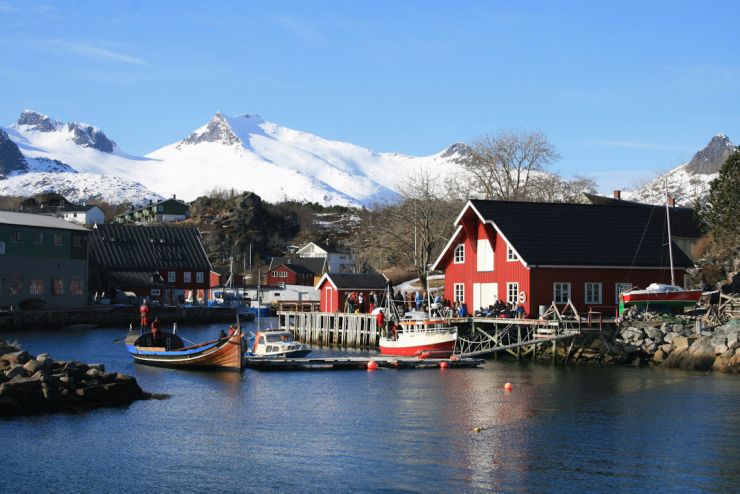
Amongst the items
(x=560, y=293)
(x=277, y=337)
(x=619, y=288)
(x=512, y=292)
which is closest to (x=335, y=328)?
(x=277, y=337)

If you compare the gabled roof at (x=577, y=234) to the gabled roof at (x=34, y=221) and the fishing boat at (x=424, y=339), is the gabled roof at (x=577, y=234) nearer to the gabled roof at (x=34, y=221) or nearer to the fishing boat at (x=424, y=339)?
the fishing boat at (x=424, y=339)

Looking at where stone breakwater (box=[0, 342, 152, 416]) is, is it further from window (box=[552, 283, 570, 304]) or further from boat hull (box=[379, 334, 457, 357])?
window (box=[552, 283, 570, 304])

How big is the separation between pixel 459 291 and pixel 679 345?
14.6 metres

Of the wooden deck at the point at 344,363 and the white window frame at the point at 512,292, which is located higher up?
the white window frame at the point at 512,292

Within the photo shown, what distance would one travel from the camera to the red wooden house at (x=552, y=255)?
5222 cm

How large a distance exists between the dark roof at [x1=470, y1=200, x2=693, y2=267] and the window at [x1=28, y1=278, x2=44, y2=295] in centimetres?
4546

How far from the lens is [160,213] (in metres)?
193

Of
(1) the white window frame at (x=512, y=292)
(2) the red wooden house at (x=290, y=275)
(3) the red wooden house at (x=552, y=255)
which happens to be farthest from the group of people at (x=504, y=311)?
(2) the red wooden house at (x=290, y=275)

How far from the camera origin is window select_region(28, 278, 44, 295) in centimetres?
8519

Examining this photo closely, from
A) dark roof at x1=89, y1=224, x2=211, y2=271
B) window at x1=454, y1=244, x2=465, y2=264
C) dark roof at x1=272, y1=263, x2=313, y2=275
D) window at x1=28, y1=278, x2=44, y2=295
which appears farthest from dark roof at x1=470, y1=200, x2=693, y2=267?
dark roof at x1=272, y1=263, x2=313, y2=275

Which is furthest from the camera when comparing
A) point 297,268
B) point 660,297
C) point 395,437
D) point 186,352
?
point 297,268

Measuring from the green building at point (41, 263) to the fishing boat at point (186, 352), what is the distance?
36.2 m

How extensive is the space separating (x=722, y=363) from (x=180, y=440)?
82.4 ft

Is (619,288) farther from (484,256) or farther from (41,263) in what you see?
(41,263)
